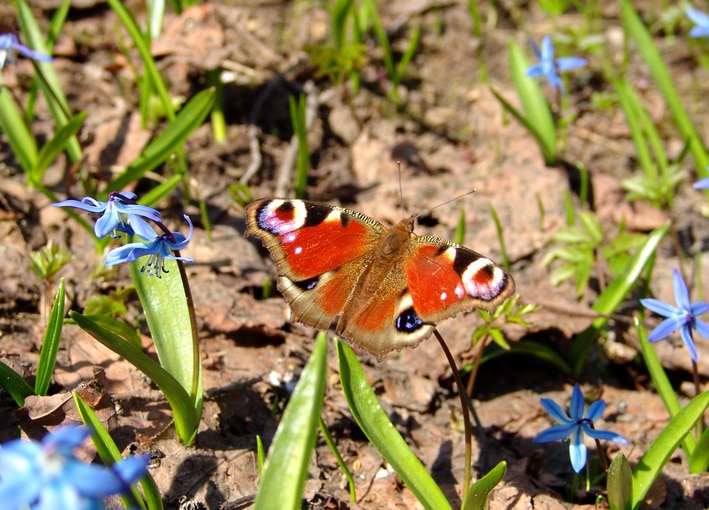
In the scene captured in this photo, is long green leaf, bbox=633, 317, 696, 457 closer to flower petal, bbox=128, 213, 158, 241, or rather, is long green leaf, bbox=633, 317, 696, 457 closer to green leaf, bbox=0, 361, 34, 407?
flower petal, bbox=128, 213, 158, 241

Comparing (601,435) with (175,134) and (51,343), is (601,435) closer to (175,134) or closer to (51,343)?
(51,343)

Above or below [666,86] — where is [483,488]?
below

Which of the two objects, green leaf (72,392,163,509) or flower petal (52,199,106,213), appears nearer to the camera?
green leaf (72,392,163,509)

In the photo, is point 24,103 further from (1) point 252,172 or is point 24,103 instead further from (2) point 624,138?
(2) point 624,138

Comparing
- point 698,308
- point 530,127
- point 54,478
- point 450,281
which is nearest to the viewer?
point 54,478

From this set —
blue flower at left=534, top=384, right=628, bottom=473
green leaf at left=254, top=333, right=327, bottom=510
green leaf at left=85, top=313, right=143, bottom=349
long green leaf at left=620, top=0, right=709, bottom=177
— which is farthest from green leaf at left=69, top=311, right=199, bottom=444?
long green leaf at left=620, top=0, right=709, bottom=177

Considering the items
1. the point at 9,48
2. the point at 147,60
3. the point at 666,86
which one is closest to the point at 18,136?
the point at 9,48

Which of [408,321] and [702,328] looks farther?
[702,328]
